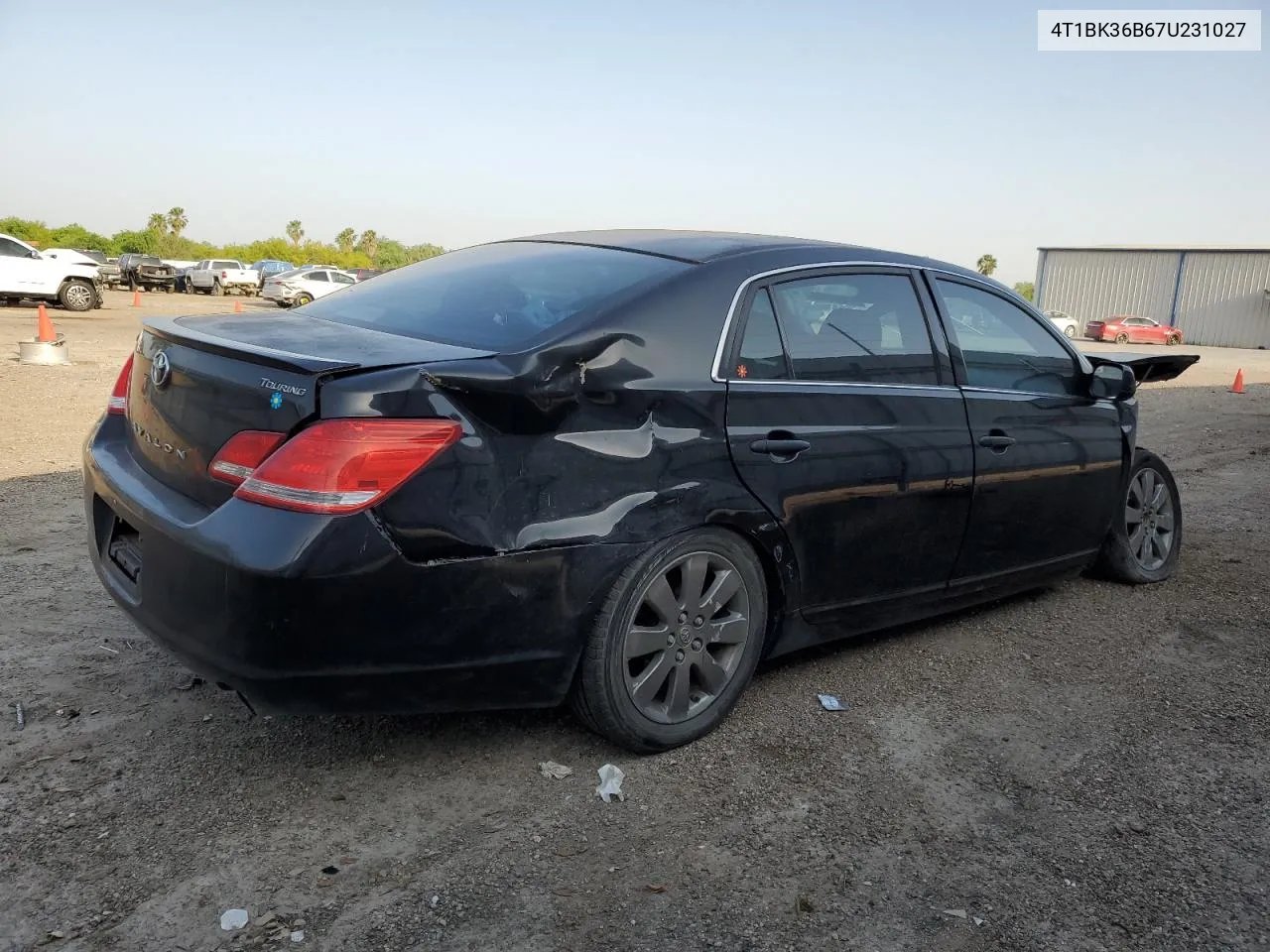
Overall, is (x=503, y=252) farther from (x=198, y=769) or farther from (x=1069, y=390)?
(x=1069, y=390)

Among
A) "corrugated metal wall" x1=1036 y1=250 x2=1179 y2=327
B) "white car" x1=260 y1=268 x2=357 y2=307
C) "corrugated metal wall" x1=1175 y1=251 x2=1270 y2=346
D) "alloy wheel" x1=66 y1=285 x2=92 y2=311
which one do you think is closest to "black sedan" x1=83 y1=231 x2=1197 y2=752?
"alloy wheel" x1=66 y1=285 x2=92 y2=311

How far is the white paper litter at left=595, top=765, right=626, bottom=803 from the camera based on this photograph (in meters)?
3.00

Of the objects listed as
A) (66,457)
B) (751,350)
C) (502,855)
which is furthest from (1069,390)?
(66,457)

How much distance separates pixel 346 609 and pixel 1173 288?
56.6 metres

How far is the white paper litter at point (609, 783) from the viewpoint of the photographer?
300 centimetres

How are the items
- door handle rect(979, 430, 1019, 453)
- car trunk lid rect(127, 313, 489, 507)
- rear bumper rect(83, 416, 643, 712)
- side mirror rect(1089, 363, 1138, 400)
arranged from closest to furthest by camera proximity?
rear bumper rect(83, 416, 643, 712) < car trunk lid rect(127, 313, 489, 507) < door handle rect(979, 430, 1019, 453) < side mirror rect(1089, 363, 1138, 400)

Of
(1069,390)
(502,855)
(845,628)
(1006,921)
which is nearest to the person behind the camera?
(1006,921)

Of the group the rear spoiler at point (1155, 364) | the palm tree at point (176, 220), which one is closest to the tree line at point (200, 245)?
the palm tree at point (176, 220)

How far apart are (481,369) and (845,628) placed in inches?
68.5

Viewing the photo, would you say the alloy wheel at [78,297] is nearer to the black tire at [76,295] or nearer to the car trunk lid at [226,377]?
the black tire at [76,295]

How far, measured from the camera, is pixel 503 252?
3943 millimetres

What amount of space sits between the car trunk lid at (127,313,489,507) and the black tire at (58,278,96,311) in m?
24.4

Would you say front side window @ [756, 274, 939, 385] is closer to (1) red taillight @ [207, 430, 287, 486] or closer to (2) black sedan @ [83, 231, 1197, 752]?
(2) black sedan @ [83, 231, 1197, 752]

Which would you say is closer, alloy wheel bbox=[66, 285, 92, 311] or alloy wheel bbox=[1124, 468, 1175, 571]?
alloy wheel bbox=[1124, 468, 1175, 571]
